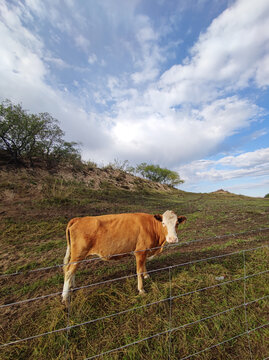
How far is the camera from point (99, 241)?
10.9 ft

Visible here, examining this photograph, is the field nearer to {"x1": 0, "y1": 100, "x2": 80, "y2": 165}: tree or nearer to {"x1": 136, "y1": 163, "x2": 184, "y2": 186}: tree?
{"x1": 0, "y1": 100, "x2": 80, "y2": 165}: tree

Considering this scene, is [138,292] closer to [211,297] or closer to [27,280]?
[211,297]

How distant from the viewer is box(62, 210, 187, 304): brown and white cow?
10.6 ft

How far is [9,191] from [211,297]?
1442cm

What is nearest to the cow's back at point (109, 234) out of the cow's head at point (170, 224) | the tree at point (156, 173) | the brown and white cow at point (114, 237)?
the brown and white cow at point (114, 237)

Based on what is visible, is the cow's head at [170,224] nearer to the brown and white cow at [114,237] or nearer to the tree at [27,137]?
the brown and white cow at [114,237]

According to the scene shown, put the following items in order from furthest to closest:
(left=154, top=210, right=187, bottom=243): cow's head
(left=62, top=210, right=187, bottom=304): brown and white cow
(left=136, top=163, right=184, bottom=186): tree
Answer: (left=136, top=163, right=184, bottom=186): tree
(left=154, top=210, right=187, bottom=243): cow's head
(left=62, top=210, right=187, bottom=304): brown and white cow

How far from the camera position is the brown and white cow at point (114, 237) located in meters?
3.25

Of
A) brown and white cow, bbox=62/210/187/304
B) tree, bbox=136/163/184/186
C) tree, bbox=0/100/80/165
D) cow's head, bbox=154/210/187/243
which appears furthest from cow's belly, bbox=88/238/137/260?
tree, bbox=136/163/184/186

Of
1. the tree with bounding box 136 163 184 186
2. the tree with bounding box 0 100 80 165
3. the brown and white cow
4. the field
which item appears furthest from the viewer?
the tree with bounding box 136 163 184 186

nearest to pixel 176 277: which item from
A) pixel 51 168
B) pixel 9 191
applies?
pixel 9 191

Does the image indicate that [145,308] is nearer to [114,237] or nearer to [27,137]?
[114,237]

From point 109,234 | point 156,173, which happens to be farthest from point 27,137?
point 156,173

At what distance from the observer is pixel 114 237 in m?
3.43
